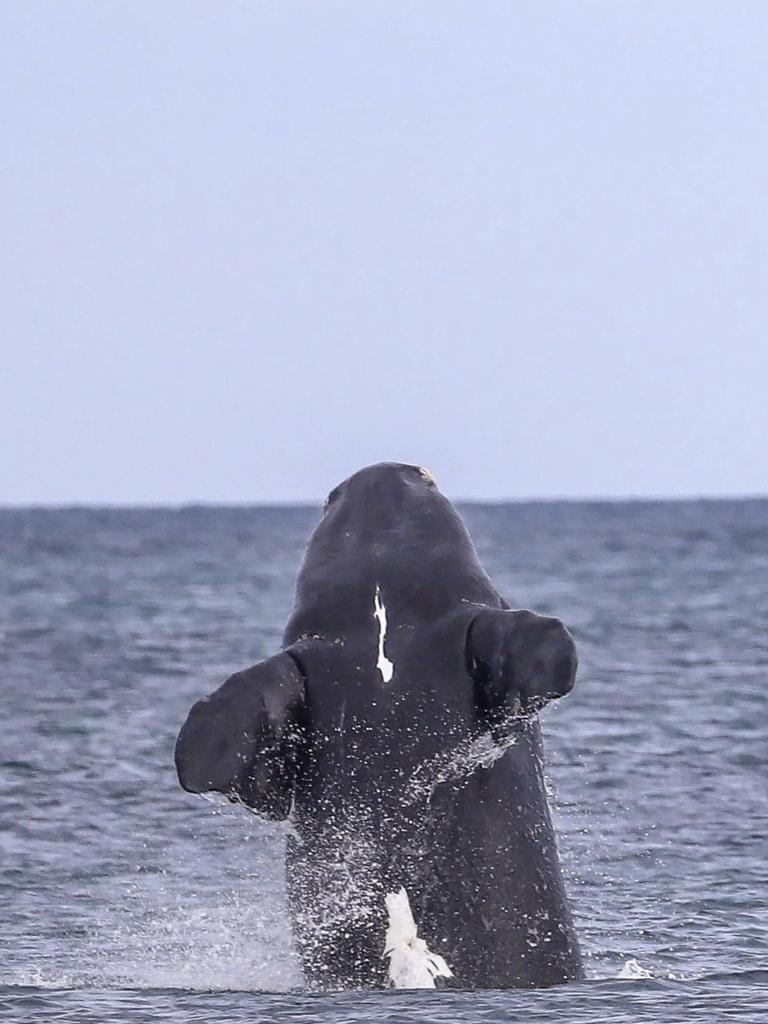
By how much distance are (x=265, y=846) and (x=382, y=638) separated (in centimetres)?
1064

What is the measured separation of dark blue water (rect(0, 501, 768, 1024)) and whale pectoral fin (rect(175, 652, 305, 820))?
31.6 inches

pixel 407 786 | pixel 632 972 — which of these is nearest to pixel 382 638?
pixel 407 786

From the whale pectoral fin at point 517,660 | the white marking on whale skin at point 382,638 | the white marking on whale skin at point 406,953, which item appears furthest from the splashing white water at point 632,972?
the white marking on whale skin at point 382,638

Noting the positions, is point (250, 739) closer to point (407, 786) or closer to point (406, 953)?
point (407, 786)

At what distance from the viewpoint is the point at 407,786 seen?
1268 cm

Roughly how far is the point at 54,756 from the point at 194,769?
603 inches

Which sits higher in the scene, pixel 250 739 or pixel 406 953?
pixel 250 739

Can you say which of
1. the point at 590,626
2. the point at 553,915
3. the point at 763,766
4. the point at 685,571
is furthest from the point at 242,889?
the point at 685,571

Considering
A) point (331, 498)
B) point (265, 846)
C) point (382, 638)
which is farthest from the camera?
point (265, 846)

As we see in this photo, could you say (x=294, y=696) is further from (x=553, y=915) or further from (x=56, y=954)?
(x=56, y=954)

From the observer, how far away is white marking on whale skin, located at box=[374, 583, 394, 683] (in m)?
12.8

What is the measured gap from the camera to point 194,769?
12.0 metres

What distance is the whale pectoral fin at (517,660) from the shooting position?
1189 centimetres

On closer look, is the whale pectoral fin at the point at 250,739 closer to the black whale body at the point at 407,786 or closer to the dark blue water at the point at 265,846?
the black whale body at the point at 407,786
